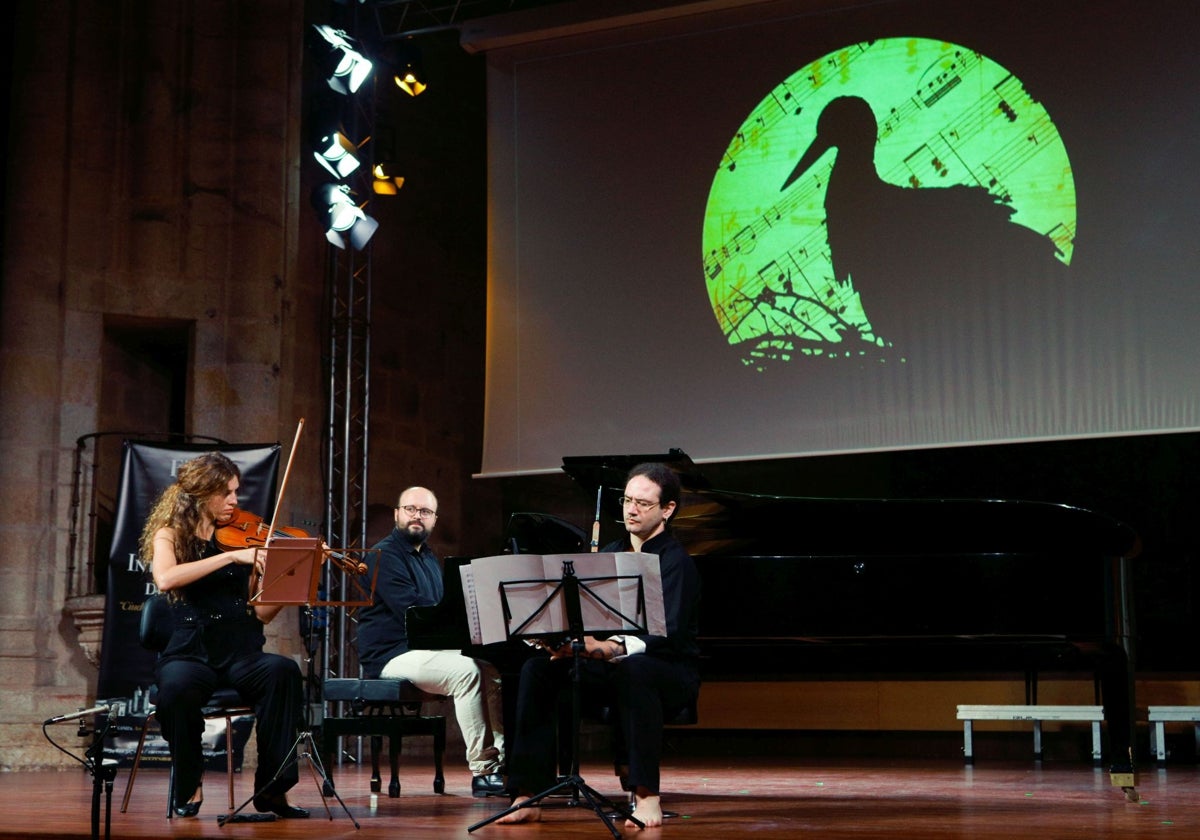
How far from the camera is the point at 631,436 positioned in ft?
28.5

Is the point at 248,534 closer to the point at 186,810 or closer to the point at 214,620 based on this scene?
the point at 214,620

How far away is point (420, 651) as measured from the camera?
230 inches

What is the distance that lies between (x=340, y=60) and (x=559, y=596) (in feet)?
18.4

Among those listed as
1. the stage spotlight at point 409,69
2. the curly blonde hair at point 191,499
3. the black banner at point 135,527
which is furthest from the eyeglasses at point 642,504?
the stage spotlight at point 409,69

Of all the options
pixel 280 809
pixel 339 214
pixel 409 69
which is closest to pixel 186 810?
pixel 280 809

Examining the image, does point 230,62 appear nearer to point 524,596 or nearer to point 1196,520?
point 524,596

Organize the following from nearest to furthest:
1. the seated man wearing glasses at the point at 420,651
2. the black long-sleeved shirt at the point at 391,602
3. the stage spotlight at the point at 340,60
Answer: the seated man wearing glasses at the point at 420,651
the black long-sleeved shirt at the point at 391,602
the stage spotlight at the point at 340,60

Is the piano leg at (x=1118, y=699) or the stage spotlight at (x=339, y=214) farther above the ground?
the stage spotlight at (x=339, y=214)

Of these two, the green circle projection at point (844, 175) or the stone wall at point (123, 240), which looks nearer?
the green circle projection at point (844, 175)

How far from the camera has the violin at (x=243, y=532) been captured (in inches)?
178

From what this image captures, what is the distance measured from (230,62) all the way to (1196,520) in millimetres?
7040

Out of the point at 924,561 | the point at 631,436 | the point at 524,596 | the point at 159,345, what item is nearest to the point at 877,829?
the point at 524,596

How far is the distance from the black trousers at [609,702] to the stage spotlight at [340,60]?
538 cm

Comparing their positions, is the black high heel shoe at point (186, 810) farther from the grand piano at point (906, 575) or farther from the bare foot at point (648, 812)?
the bare foot at point (648, 812)
